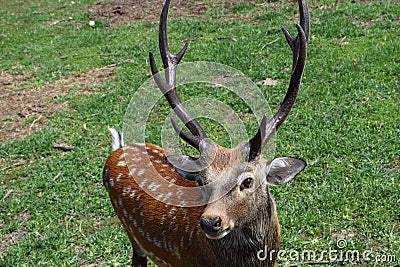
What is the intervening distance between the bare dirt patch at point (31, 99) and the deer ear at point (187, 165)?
4.21 m

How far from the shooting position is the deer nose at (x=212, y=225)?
9.36ft

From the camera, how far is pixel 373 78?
6.67 meters

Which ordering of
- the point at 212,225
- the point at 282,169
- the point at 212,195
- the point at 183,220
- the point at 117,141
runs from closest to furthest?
the point at 212,225
the point at 212,195
the point at 282,169
the point at 183,220
the point at 117,141

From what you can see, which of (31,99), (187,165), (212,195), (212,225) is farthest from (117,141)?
(31,99)

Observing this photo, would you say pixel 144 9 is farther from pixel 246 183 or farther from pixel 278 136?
pixel 246 183

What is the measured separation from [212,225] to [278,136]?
318 cm

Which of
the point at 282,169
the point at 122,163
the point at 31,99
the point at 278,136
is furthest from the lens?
the point at 31,99

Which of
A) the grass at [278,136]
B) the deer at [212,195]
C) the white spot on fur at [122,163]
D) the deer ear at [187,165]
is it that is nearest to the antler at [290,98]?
the deer at [212,195]

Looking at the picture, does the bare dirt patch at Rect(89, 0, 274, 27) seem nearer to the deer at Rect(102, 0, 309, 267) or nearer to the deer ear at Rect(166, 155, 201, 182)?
the deer at Rect(102, 0, 309, 267)

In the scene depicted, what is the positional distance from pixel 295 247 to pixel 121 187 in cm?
150

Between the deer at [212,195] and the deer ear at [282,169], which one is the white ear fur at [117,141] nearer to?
the deer at [212,195]

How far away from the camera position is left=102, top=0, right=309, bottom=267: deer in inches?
119

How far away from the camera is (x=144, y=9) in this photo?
11.5 metres

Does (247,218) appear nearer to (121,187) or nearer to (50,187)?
(121,187)
